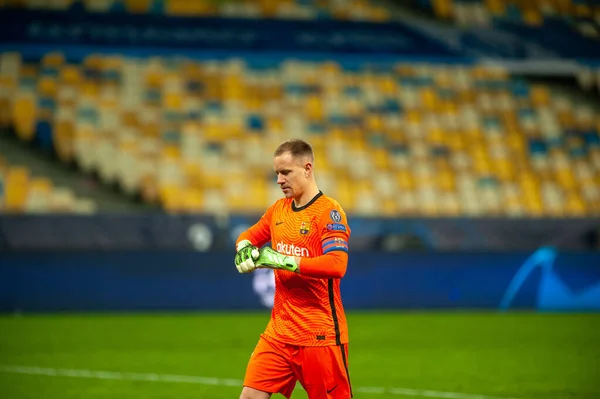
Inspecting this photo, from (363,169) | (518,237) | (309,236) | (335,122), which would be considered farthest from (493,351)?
(335,122)

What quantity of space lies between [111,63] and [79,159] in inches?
115

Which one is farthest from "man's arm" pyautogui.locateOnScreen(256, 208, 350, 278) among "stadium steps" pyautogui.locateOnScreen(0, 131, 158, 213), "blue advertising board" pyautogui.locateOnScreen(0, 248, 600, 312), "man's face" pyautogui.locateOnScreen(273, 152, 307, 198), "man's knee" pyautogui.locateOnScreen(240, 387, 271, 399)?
"stadium steps" pyautogui.locateOnScreen(0, 131, 158, 213)

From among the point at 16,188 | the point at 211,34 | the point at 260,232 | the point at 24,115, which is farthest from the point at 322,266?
the point at 24,115

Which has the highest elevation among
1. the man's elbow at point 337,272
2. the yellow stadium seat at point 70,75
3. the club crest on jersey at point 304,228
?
the yellow stadium seat at point 70,75

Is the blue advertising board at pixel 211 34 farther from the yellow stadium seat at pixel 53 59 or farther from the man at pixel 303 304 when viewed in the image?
the man at pixel 303 304

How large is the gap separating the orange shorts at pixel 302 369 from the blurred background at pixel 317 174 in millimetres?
4478

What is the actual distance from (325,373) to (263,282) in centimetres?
987

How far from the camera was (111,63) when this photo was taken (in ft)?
64.4

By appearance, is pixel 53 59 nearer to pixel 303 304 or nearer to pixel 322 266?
pixel 303 304

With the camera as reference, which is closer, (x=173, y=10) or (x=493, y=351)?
(x=493, y=351)

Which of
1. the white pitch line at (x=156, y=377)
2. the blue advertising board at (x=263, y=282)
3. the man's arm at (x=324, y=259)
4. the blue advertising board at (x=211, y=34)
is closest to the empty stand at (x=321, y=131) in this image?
the blue advertising board at (x=211, y=34)

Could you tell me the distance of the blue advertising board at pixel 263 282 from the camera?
14641mm

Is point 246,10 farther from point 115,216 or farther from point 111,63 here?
point 115,216

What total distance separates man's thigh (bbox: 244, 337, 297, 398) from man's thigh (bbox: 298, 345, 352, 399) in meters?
0.12
